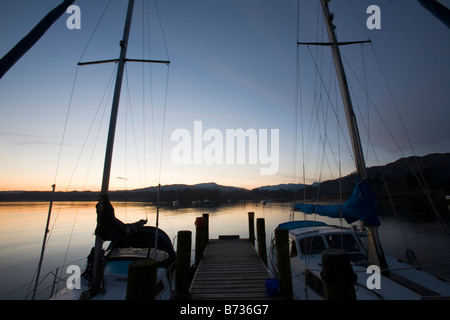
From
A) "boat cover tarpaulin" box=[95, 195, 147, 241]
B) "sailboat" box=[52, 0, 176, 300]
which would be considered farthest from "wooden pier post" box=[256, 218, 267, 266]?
"boat cover tarpaulin" box=[95, 195, 147, 241]

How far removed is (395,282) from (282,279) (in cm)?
343

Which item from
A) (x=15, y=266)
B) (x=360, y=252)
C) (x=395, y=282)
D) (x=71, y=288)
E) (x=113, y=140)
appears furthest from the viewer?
(x=15, y=266)

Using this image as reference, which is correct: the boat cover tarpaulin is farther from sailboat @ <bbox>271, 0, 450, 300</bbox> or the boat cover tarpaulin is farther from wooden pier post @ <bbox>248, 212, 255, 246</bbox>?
wooden pier post @ <bbox>248, 212, 255, 246</bbox>

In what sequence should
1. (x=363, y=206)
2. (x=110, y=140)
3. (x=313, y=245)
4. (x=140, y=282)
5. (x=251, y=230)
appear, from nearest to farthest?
(x=140, y=282)
(x=110, y=140)
(x=363, y=206)
(x=313, y=245)
(x=251, y=230)

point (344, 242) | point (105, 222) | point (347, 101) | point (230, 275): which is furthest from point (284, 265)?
point (347, 101)

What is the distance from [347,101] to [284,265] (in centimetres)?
710

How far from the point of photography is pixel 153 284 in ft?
11.6

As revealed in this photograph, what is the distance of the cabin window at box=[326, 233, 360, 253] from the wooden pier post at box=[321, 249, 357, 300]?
6.44 metres

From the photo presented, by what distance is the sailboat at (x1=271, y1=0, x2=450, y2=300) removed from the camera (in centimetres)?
557

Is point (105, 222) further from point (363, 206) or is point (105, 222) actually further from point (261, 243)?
point (363, 206)

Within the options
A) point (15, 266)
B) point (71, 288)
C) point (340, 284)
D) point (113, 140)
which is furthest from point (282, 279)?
point (15, 266)

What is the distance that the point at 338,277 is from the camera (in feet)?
10.2

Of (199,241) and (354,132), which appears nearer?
(354,132)

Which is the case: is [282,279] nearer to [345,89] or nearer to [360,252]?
[360,252]
